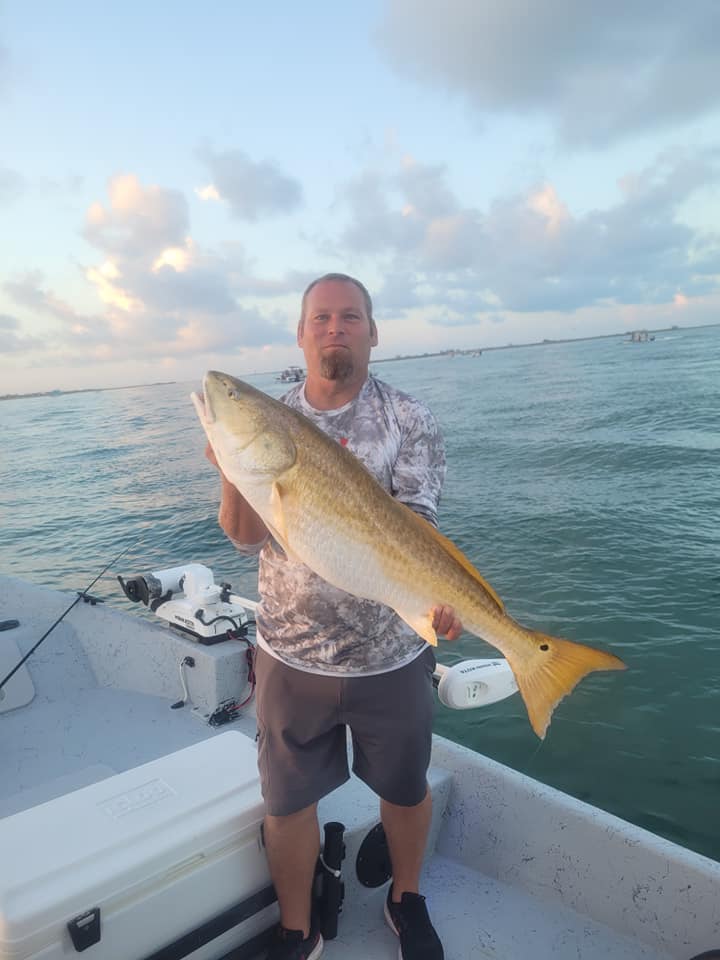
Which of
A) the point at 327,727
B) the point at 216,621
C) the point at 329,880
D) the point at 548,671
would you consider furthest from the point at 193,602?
the point at 548,671

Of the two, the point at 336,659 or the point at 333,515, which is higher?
the point at 333,515

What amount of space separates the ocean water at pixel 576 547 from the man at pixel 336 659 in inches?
164

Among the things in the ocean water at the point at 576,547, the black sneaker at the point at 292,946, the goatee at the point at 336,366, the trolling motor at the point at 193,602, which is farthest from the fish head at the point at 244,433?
the ocean water at the point at 576,547

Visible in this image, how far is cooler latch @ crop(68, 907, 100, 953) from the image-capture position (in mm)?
2250

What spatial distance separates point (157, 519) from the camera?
19.9 m

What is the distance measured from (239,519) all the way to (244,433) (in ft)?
1.67

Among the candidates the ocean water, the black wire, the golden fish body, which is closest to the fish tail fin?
the golden fish body

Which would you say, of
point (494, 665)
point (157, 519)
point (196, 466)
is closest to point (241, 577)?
point (157, 519)

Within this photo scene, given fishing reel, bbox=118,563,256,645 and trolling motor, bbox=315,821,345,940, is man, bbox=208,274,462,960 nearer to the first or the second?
trolling motor, bbox=315,821,345,940

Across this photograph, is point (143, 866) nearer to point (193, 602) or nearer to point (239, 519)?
point (239, 519)

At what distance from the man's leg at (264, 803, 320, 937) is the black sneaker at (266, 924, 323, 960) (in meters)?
0.03

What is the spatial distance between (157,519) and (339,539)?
18582 mm

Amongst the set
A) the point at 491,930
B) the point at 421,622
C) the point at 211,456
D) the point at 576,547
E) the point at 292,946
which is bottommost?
the point at 576,547

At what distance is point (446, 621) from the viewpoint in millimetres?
2598
